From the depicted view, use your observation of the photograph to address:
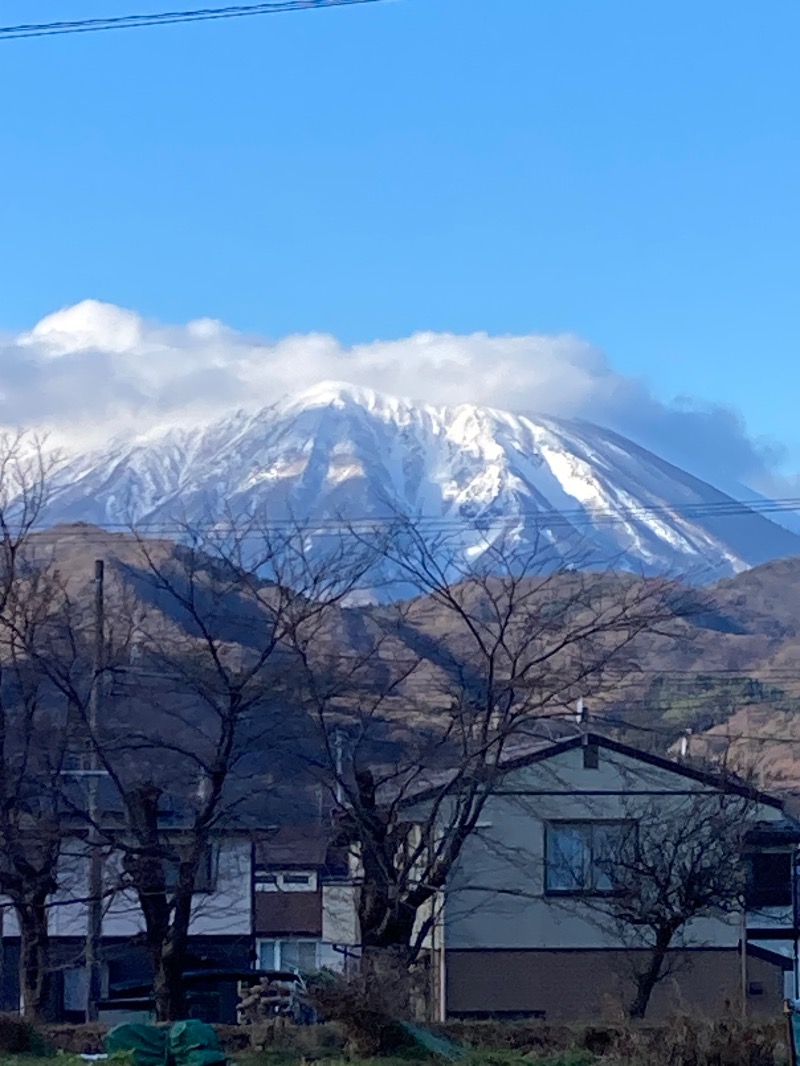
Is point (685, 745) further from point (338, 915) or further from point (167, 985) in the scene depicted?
point (167, 985)

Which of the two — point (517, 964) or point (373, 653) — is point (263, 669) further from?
point (517, 964)

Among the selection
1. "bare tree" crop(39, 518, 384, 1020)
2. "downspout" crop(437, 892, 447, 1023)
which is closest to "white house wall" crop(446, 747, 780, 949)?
"downspout" crop(437, 892, 447, 1023)

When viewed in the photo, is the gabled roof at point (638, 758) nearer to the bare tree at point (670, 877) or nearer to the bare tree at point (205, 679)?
the bare tree at point (670, 877)

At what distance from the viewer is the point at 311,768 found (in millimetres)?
18344

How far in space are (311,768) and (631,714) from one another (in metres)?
28.8

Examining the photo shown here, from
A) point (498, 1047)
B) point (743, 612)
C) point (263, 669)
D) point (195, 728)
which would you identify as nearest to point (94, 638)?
point (195, 728)

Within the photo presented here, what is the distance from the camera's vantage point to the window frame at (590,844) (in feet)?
85.4

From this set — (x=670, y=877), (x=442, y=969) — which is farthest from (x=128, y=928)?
(x=670, y=877)

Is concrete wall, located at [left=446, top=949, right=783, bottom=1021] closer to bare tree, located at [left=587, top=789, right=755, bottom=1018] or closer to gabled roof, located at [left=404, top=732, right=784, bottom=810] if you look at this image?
bare tree, located at [left=587, top=789, right=755, bottom=1018]

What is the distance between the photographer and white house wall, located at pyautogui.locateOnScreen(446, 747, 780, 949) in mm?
27078

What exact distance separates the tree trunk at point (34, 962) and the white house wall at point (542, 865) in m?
9.10

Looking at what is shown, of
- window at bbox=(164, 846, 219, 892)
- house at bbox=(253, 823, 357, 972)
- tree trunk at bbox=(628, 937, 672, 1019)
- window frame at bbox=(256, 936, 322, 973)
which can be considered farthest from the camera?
window frame at bbox=(256, 936, 322, 973)

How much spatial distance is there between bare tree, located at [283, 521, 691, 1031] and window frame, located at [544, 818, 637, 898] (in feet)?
22.8

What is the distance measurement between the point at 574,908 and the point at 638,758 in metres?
3.12
